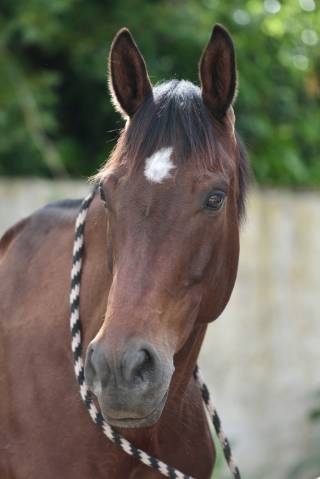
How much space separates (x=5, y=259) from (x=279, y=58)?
4.58 m

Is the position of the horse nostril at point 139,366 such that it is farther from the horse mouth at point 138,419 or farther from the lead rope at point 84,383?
the lead rope at point 84,383

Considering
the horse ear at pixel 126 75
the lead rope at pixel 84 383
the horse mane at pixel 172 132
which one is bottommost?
the lead rope at pixel 84 383

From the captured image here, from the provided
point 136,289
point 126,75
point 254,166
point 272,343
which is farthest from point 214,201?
point 254,166

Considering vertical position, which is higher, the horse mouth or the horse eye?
the horse eye

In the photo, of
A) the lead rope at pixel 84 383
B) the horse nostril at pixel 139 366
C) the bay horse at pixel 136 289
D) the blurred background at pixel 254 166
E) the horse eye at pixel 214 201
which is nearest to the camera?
the horse nostril at pixel 139 366

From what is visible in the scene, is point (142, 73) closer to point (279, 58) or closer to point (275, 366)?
point (275, 366)

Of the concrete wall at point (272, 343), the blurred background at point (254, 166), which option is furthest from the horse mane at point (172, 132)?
the concrete wall at point (272, 343)

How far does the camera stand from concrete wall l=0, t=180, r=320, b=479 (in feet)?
20.7

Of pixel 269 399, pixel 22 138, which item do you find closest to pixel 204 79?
pixel 22 138

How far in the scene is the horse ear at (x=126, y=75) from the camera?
275 centimetres

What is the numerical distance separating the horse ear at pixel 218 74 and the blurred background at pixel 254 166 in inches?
127

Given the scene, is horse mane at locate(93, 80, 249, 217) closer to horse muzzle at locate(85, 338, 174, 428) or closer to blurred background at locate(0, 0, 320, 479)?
horse muzzle at locate(85, 338, 174, 428)

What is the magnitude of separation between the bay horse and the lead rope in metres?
0.03

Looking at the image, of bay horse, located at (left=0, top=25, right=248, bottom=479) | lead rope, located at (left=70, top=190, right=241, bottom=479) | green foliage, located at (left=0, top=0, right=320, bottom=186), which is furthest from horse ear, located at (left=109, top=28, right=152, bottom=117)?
green foliage, located at (left=0, top=0, right=320, bottom=186)
